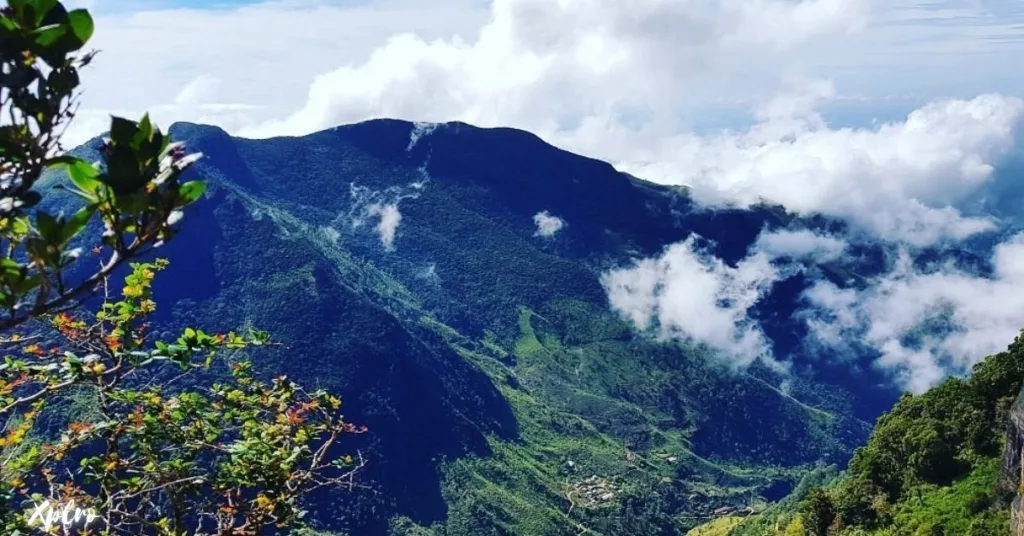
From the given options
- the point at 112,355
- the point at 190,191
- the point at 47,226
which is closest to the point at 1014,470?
the point at 112,355

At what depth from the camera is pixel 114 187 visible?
4160mm

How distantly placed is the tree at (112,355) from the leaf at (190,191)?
0.02m

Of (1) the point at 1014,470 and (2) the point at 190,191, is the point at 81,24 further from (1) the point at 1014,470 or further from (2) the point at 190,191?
(1) the point at 1014,470

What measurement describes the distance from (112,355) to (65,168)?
416 centimetres

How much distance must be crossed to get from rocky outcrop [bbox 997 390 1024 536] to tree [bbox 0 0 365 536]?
37.8 m

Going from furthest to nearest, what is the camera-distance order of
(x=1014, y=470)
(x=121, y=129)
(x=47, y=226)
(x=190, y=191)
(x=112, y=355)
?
(x=1014, y=470), (x=112, y=355), (x=190, y=191), (x=47, y=226), (x=121, y=129)

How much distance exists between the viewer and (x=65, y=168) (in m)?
4.40

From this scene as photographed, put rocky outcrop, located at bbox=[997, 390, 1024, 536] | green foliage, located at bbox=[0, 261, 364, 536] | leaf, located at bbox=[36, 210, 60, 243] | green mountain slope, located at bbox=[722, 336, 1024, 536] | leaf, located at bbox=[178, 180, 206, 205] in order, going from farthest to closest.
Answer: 1. green mountain slope, located at bbox=[722, 336, 1024, 536]
2. rocky outcrop, located at bbox=[997, 390, 1024, 536]
3. green foliage, located at bbox=[0, 261, 364, 536]
4. leaf, located at bbox=[178, 180, 206, 205]
5. leaf, located at bbox=[36, 210, 60, 243]

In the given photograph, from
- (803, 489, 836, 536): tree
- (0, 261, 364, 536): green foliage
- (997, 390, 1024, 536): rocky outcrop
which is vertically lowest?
(803, 489, 836, 536): tree

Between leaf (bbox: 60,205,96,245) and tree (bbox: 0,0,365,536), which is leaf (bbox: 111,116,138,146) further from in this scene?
leaf (bbox: 60,205,96,245)

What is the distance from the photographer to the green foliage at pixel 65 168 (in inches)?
160

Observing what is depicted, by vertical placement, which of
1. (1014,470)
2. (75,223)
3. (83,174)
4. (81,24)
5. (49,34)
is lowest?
(1014,470)

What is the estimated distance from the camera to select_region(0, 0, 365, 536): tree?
4.21m

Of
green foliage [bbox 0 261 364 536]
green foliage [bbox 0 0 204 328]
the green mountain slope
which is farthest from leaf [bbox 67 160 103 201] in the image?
the green mountain slope
